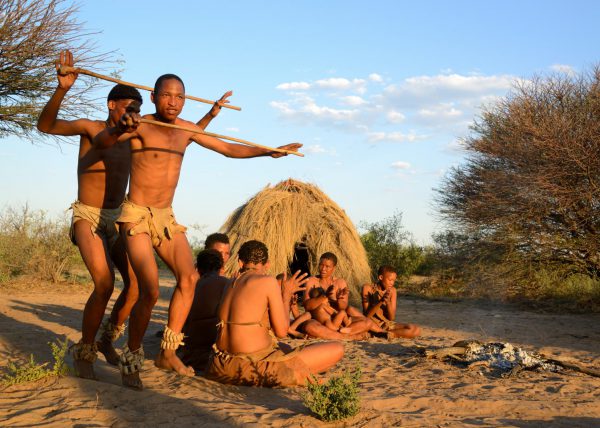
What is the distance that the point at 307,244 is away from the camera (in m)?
11.2

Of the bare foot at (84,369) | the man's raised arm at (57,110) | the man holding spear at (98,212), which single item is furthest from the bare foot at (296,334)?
the man's raised arm at (57,110)

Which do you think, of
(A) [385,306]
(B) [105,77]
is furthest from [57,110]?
(A) [385,306]

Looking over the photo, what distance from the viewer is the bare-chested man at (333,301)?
760cm

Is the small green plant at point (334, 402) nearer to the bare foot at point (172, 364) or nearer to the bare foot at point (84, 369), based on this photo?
the bare foot at point (172, 364)

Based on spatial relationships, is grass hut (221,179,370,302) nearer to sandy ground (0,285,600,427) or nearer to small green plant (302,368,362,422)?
sandy ground (0,285,600,427)

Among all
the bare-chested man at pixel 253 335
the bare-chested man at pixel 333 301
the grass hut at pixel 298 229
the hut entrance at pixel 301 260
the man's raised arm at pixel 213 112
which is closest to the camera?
the bare-chested man at pixel 253 335

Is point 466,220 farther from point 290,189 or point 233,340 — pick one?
point 233,340

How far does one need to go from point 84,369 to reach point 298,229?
670 cm

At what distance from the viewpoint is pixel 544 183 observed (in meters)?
12.0

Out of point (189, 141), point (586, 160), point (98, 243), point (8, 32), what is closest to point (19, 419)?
point (98, 243)

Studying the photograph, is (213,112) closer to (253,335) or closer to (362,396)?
(253,335)

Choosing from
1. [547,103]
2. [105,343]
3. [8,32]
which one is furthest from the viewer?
[547,103]

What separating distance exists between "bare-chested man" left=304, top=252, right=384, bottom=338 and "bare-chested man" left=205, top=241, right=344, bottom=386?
275 cm

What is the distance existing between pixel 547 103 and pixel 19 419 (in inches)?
471
